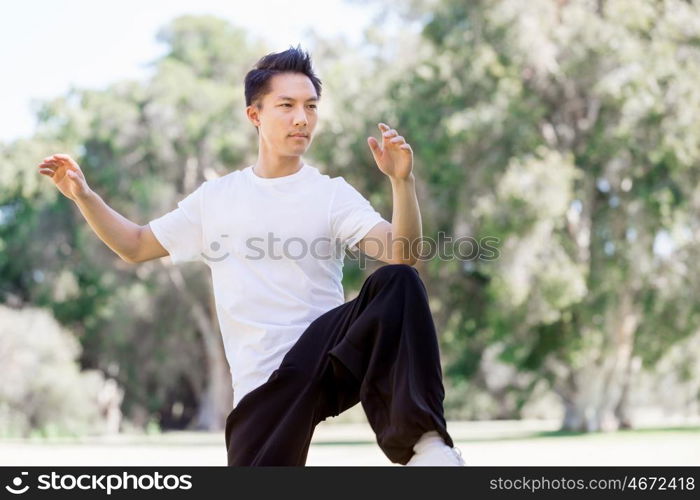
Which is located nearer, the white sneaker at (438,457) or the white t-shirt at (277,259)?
the white sneaker at (438,457)

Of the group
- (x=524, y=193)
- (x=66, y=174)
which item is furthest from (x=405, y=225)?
(x=524, y=193)

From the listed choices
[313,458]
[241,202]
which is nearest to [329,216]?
[241,202]

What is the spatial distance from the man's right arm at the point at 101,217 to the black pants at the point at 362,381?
2.48 feet

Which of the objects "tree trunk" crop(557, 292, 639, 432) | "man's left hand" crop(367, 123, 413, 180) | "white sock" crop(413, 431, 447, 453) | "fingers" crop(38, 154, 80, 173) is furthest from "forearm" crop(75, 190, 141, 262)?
"tree trunk" crop(557, 292, 639, 432)

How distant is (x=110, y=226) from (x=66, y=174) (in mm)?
249

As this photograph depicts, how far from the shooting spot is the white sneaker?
10.3 ft

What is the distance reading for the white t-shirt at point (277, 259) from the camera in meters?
3.70

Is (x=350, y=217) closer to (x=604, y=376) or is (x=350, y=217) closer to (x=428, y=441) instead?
(x=428, y=441)

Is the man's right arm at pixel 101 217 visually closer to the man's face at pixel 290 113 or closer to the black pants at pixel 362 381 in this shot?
the man's face at pixel 290 113

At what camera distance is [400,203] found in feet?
11.4

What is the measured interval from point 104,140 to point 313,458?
19.5 m

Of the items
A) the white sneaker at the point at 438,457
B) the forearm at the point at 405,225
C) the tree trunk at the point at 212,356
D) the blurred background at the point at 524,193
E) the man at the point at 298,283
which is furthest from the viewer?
the tree trunk at the point at 212,356

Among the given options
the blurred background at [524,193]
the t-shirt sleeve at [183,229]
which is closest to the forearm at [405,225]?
the t-shirt sleeve at [183,229]
